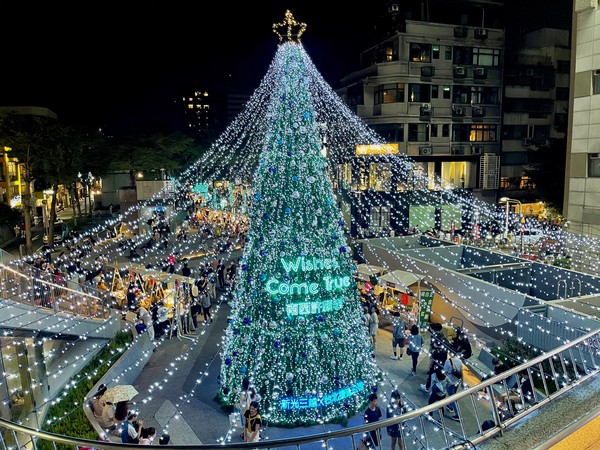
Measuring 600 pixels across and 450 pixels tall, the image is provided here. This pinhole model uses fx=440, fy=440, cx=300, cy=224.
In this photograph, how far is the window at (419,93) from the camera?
104 feet

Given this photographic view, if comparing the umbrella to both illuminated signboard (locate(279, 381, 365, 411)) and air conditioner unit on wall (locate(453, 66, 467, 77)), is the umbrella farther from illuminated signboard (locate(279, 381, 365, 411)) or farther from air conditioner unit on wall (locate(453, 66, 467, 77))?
air conditioner unit on wall (locate(453, 66, 467, 77))

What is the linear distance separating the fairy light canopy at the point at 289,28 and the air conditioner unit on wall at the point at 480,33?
27866 mm

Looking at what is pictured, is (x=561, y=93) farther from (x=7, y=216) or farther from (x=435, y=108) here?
(x=7, y=216)

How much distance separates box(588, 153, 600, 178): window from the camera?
20.3 metres

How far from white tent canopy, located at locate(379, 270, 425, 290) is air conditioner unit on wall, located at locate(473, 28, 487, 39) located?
2441cm

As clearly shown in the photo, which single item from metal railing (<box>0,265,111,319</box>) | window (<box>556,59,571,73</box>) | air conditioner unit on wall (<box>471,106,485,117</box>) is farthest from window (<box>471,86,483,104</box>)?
metal railing (<box>0,265,111,319</box>)

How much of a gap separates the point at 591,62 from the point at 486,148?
14520mm

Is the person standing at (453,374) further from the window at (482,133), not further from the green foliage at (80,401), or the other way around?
the window at (482,133)

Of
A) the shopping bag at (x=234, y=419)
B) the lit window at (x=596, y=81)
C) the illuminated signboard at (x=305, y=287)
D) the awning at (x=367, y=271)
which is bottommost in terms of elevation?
the shopping bag at (x=234, y=419)

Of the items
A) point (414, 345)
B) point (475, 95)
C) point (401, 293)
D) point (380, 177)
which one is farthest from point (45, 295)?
point (475, 95)

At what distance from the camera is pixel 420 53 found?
31.4 meters

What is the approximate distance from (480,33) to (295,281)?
31.1m

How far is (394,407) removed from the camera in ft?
27.2

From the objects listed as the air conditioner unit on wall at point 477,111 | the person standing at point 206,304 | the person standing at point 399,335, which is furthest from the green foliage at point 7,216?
the air conditioner unit on wall at point 477,111
